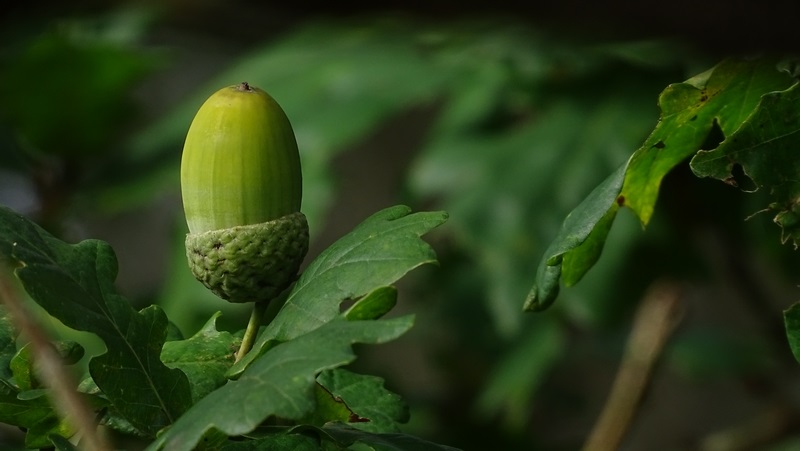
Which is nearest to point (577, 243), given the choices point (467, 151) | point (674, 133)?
point (674, 133)

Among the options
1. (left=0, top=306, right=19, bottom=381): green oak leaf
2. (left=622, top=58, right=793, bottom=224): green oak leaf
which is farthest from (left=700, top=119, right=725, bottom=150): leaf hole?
(left=0, top=306, right=19, bottom=381): green oak leaf

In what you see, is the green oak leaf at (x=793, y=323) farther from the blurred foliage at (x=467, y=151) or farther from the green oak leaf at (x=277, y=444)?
the blurred foliage at (x=467, y=151)

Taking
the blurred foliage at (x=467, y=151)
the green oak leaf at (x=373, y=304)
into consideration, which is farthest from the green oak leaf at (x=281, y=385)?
the blurred foliage at (x=467, y=151)

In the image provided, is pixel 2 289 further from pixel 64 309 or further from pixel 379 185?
pixel 379 185

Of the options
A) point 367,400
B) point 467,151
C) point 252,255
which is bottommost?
point 467,151

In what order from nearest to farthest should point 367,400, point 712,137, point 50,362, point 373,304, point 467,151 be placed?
point 50,362
point 373,304
point 367,400
point 712,137
point 467,151

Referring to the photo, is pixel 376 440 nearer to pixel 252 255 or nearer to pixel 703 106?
pixel 252 255

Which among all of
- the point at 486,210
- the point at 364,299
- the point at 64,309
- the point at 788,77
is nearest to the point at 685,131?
the point at 788,77
